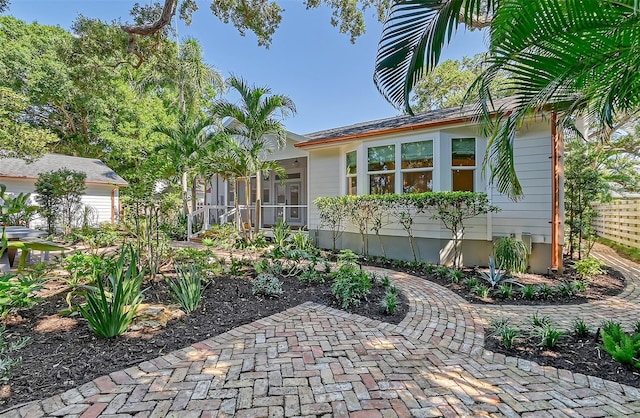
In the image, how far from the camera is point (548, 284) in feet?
19.1

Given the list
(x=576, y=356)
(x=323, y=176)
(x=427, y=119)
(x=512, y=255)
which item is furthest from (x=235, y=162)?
(x=576, y=356)

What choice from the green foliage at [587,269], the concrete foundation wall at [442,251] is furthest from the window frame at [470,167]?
the green foliage at [587,269]

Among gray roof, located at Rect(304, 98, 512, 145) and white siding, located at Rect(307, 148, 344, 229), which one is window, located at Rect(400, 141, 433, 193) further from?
white siding, located at Rect(307, 148, 344, 229)

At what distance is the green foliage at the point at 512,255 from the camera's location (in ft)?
21.1

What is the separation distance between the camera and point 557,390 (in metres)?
2.51

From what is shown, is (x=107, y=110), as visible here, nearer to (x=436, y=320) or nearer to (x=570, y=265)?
(x=436, y=320)

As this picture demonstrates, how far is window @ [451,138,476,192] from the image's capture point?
7.55 m

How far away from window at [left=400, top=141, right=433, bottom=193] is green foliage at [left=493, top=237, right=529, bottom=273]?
2.21 m

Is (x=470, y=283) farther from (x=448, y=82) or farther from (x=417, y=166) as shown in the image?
(x=448, y=82)

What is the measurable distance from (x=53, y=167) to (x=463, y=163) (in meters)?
19.4

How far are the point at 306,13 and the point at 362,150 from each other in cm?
511

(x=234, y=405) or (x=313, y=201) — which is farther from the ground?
(x=313, y=201)

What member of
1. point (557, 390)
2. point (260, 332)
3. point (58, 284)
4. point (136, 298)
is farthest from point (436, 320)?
point (58, 284)

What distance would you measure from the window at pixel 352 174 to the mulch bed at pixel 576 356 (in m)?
6.47
